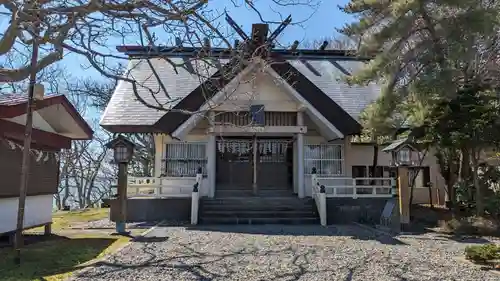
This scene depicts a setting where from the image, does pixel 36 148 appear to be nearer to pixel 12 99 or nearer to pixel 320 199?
pixel 12 99

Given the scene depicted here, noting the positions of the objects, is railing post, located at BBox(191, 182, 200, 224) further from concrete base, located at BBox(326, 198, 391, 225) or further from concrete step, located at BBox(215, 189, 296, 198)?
concrete base, located at BBox(326, 198, 391, 225)

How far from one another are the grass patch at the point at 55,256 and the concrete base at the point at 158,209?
409cm

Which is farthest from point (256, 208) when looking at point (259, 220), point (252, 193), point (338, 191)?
point (338, 191)

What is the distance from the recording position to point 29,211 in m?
9.19

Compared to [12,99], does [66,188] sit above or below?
below

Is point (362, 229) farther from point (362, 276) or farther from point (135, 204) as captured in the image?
point (135, 204)

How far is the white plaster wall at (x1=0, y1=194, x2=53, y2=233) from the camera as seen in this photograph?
316 inches

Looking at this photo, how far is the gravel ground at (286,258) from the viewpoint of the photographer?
5977 mm

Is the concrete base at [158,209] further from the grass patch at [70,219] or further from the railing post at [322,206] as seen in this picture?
the railing post at [322,206]

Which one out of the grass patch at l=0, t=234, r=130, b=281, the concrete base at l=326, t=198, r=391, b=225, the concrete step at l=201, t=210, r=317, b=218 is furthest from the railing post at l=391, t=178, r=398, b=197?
the grass patch at l=0, t=234, r=130, b=281

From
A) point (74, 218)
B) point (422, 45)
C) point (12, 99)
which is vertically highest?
point (422, 45)

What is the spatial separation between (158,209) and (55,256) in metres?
6.89

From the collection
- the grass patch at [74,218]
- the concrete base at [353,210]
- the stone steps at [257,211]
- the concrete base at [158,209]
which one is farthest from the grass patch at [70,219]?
the concrete base at [353,210]

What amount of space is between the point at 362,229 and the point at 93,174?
2604 cm
